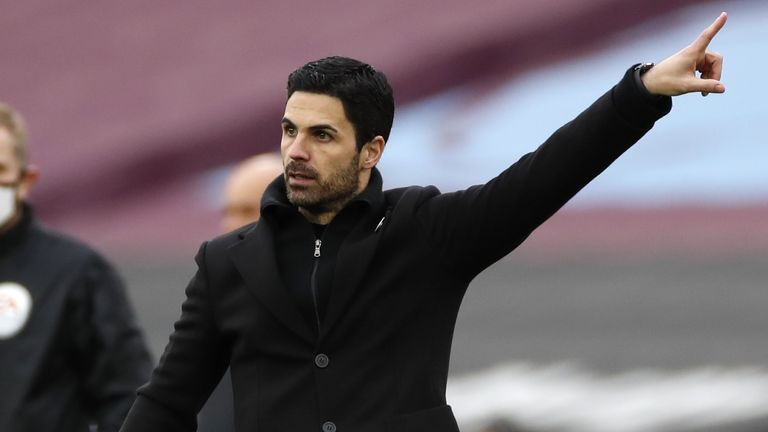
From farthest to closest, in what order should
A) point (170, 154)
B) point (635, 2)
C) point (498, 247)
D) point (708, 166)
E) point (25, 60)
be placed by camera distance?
point (25, 60)
point (170, 154)
point (635, 2)
point (708, 166)
point (498, 247)

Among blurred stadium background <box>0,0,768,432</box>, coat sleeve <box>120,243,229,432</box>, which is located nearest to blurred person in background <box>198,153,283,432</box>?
coat sleeve <box>120,243,229,432</box>

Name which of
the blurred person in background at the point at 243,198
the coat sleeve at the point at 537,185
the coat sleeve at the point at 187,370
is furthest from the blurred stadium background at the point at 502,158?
the coat sleeve at the point at 537,185

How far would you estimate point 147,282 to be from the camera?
8.51 metres

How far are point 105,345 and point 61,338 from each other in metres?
0.11

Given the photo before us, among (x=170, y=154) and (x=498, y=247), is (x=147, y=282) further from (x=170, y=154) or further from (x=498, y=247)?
(x=498, y=247)

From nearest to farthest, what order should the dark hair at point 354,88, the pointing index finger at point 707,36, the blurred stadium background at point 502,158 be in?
the pointing index finger at point 707,36
the dark hair at point 354,88
the blurred stadium background at point 502,158

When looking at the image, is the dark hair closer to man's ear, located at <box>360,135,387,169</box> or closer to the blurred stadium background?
man's ear, located at <box>360,135,387,169</box>

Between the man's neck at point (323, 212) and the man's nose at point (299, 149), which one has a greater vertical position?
the man's nose at point (299, 149)

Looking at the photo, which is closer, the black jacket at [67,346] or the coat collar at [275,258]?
the coat collar at [275,258]

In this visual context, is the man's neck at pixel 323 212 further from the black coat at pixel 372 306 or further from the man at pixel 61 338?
the man at pixel 61 338

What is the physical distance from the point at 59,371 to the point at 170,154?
5.86 meters

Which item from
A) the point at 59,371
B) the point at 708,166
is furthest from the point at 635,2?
the point at 59,371

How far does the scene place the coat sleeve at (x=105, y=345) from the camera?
11.6 ft

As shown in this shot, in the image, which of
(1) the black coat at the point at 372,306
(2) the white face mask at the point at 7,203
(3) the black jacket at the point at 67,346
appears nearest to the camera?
(1) the black coat at the point at 372,306
